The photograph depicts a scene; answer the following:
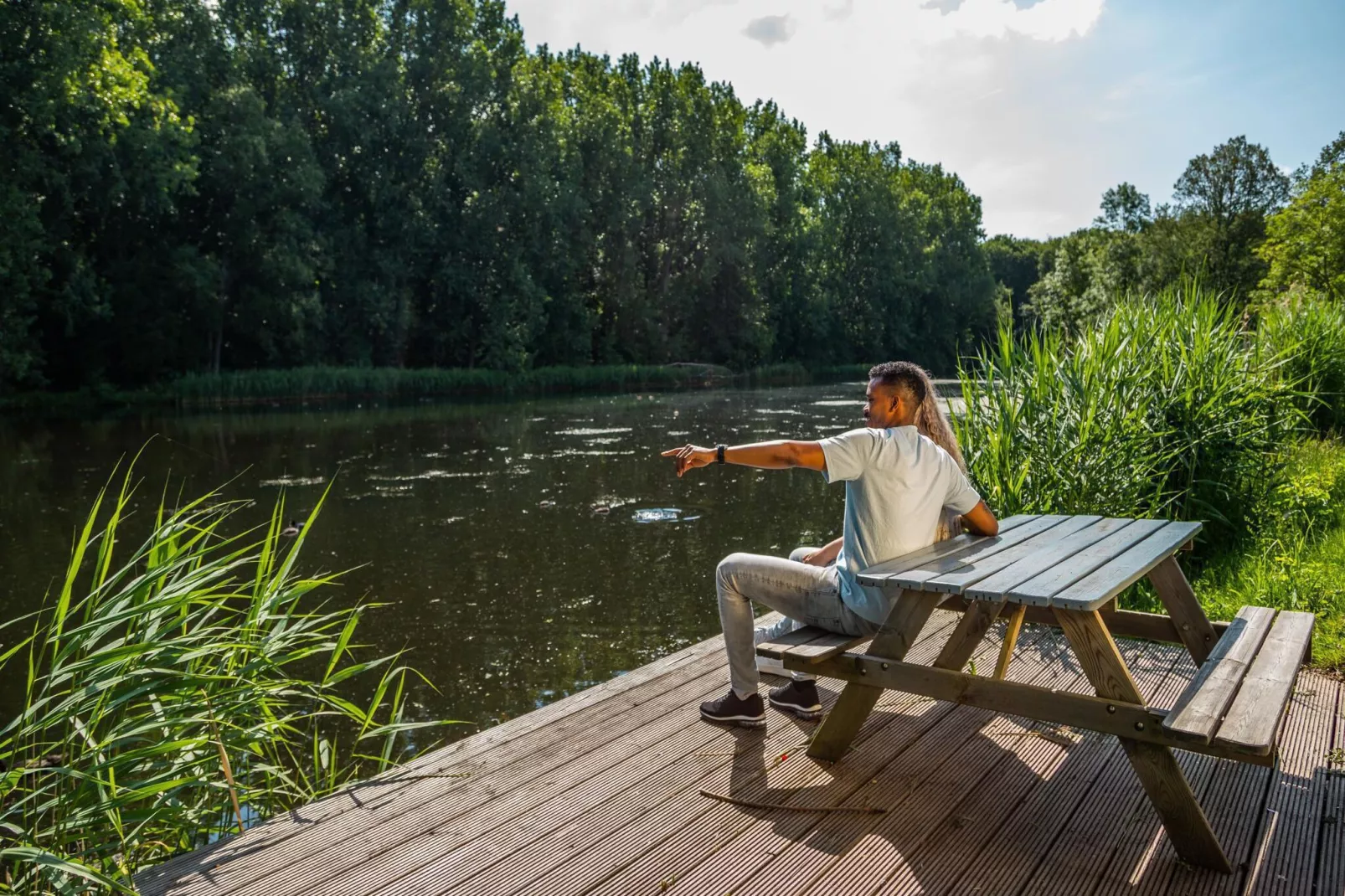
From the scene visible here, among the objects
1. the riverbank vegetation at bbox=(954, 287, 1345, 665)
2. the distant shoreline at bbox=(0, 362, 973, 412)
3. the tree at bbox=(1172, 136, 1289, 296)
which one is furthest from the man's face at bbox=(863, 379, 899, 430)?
the tree at bbox=(1172, 136, 1289, 296)

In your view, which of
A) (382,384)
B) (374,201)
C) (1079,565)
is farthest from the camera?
(374,201)

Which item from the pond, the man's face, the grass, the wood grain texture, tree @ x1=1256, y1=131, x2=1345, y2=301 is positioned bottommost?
the pond

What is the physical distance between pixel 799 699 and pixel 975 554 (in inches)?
33.4

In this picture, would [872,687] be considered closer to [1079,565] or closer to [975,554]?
[975,554]

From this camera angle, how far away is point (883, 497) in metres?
2.76

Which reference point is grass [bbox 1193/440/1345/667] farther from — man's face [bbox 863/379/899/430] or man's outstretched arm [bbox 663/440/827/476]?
man's outstretched arm [bbox 663/440/827/476]

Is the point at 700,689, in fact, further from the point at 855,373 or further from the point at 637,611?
the point at 855,373

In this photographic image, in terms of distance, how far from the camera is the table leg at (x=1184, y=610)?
9.89ft

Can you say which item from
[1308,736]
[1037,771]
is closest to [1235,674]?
[1037,771]

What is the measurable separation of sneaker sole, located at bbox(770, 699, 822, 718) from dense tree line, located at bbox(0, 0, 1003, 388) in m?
19.5

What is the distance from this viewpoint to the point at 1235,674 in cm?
232

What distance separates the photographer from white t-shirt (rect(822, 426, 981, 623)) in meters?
2.69

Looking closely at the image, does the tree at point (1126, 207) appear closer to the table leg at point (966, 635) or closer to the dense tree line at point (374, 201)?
the dense tree line at point (374, 201)

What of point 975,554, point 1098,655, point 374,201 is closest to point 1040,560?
point 975,554
